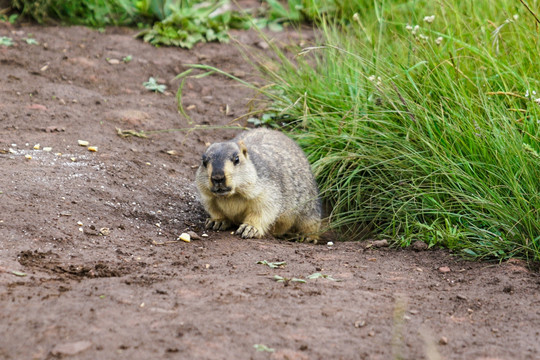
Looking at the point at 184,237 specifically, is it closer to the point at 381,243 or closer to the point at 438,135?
the point at 381,243

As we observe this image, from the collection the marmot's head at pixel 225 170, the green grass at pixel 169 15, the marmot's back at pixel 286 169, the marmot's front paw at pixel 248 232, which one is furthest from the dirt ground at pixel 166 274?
the green grass at pixel 169 15

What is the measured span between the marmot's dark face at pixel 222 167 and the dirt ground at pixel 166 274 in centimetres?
41

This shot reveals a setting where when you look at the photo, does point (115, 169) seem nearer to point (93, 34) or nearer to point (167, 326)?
point (167, 326)

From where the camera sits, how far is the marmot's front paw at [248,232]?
534 centimetres

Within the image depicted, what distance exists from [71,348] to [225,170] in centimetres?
233

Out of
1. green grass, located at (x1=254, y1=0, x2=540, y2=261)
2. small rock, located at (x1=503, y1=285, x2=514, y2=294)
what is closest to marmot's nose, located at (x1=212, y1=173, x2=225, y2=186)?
green grass, located at (x1=254, y1=0, x2=540, y2=261)

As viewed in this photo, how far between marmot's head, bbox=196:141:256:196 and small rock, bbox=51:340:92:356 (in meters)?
2.23

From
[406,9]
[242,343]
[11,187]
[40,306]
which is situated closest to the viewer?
[242,343]

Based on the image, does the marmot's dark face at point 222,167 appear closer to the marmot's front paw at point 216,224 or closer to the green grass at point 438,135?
the marmot's front paw at point 216,224

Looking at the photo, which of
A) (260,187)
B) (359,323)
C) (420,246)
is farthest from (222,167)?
(359,323)

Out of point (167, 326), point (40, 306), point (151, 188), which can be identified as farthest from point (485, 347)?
point (151, 188)

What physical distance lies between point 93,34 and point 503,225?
6.03 meters

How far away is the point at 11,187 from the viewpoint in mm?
4930

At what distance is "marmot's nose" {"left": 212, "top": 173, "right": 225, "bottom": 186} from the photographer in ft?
16.4
